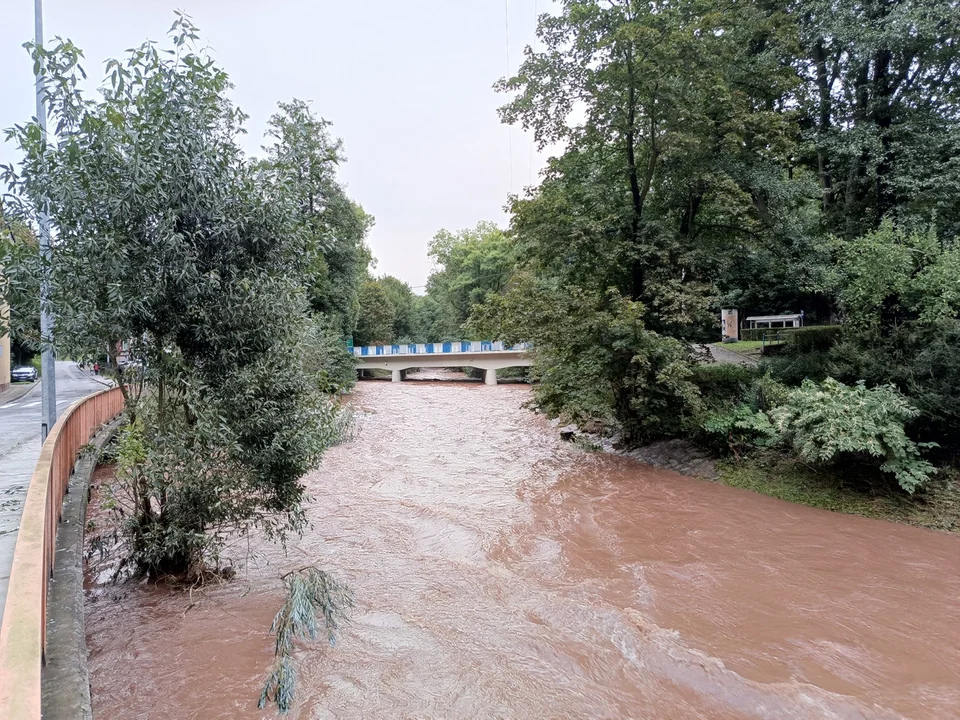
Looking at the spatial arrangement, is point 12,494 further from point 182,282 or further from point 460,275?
point 460,275

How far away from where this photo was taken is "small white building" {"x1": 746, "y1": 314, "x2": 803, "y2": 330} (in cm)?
2672

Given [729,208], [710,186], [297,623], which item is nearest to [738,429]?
[729,208]

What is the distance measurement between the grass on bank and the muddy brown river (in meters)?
0.37

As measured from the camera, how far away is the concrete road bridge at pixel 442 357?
1623 inches

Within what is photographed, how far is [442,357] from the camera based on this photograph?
43.3 m

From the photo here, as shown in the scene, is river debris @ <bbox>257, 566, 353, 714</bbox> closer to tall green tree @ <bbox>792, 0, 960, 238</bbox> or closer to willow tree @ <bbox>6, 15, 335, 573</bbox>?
willow tree @ <bbox>6, 15, 335, 573</bbox>

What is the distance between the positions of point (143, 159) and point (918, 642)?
9.80 meters

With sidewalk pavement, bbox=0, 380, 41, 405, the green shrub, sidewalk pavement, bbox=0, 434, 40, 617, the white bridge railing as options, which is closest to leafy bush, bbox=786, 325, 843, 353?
the green shrub

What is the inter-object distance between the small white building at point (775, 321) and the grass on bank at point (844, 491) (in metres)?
16.7

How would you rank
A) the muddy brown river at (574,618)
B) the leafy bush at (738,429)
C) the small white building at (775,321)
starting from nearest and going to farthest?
the muddy brown river at (574,618) < the leafy bush at (738,429) < the small white building at (775,321)

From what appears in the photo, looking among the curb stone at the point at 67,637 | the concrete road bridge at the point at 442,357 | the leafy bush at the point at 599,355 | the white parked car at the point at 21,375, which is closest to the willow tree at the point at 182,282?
the curb stone at the point at 67,637

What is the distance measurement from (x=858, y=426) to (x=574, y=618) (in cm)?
643

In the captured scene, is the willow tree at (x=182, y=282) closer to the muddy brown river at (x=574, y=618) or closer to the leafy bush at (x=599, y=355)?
the muddy brown river at (x=574, y=618)

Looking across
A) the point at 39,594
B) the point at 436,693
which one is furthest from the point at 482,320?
the point at 39,594
